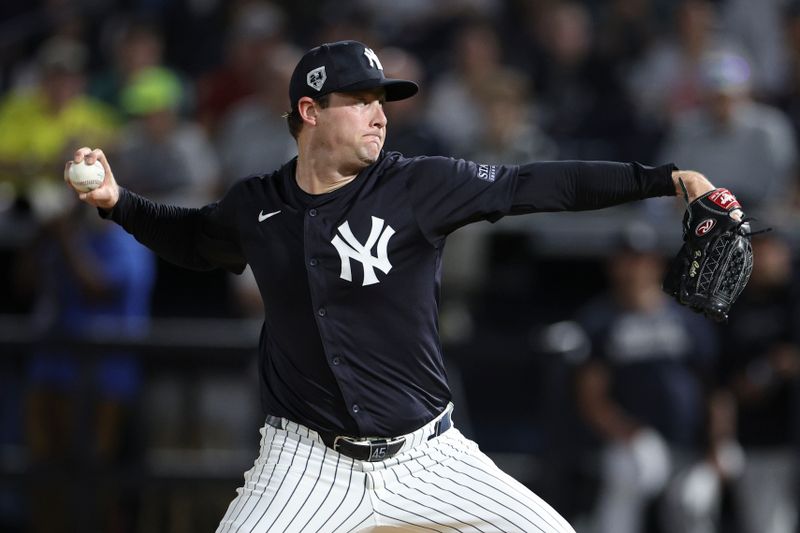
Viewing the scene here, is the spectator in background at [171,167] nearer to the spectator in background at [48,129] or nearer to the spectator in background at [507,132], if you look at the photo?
the spectator in background at [48,129]

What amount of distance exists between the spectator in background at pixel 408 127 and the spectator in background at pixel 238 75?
131 centimetres

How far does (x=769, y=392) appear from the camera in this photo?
7.96m

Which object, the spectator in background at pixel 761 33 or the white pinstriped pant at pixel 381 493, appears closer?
the white pinstriped pant at pixel 381 493

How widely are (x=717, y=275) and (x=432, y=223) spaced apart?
89cm

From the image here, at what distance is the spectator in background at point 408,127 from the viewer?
7746mm

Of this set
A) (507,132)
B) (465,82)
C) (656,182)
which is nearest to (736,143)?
(507,132)

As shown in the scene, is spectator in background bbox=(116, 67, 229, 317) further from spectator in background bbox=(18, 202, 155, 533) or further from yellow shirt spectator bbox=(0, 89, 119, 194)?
spectator in background bbox=(18, 202, 155, 533)

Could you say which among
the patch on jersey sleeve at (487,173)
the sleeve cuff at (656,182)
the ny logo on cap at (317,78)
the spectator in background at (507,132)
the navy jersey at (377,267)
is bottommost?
the navy jersey at (377,267)

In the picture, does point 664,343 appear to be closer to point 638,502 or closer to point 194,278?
point 638,502

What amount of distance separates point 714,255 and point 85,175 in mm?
1981

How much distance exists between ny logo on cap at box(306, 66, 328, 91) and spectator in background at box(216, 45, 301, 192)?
3884 mm

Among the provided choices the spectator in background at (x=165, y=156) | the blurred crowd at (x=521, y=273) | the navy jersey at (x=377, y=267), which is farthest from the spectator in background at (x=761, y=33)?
the navy jersey at (x=377, y=267)

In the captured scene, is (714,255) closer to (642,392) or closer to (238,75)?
(642,392)

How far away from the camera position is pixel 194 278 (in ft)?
29.2
